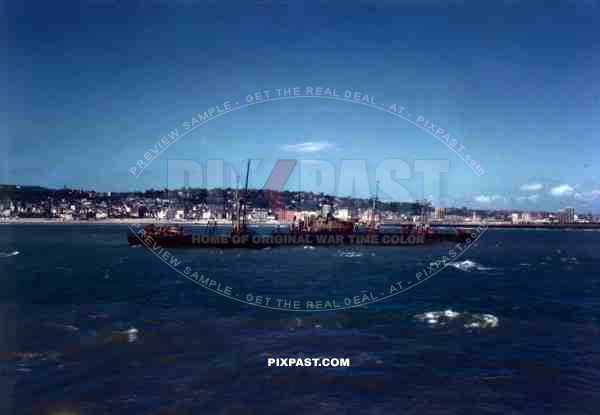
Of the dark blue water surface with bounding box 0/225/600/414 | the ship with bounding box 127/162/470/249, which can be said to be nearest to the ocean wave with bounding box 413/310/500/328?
Answer: the dark blue water surface with bounding box 0/225/600/414

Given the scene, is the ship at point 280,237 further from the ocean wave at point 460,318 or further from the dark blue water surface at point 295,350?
the ocean wave at point 460,318

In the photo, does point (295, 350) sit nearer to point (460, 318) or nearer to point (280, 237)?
point (460, 318)

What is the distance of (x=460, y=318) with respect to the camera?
2308 cm

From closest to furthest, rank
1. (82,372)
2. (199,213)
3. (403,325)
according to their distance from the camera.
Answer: (82,372), (403,325), (199,213)

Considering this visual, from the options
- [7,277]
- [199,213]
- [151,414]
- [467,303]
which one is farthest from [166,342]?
[199,213]

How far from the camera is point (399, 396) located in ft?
43.8

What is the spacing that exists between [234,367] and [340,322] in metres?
7.86

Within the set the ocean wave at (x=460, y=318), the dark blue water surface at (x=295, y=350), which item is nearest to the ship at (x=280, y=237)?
the dark blue water surface at (x=295, y=350)

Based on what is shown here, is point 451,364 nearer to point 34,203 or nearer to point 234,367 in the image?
point 234,367

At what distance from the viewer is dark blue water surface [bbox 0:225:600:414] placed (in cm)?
1294

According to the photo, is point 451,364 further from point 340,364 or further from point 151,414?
point 151,414

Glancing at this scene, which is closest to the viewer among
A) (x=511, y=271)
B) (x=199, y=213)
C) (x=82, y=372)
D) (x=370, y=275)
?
(x=82, y=372)

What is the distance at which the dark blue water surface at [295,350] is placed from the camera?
12.9 meters

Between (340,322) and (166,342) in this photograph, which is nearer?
(166,342)
